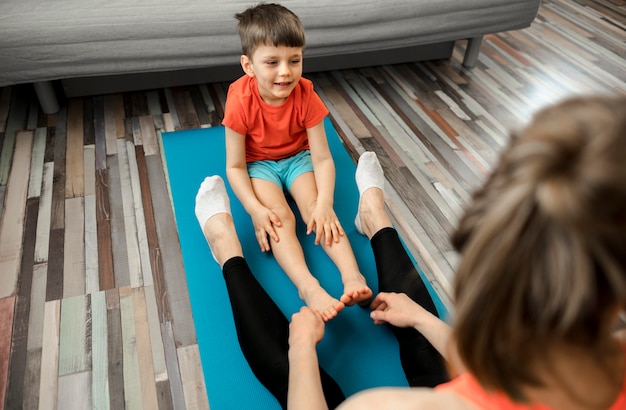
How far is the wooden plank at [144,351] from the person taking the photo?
3.70 ft

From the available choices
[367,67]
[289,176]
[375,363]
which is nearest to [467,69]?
[367,67]

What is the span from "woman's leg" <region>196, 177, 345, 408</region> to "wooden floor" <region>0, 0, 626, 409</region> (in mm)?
177

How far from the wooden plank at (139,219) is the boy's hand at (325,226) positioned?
475mm

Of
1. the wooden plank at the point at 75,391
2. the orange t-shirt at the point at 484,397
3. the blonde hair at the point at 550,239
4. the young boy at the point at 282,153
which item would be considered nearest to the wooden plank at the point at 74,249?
the wooden plank at the point at 75,391

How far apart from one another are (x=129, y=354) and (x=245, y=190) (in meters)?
0.52

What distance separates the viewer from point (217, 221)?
52.2 inches

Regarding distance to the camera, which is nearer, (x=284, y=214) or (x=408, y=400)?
(x=408, y=400)

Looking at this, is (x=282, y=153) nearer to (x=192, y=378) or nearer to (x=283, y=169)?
(x=283, y=169)

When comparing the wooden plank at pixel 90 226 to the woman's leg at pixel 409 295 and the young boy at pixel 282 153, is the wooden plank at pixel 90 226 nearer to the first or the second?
the young boy at pixel 282 153

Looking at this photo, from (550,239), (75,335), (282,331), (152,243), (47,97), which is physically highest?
(47,97)

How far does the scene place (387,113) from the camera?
2.15 metres

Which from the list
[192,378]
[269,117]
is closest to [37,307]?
[192,378]

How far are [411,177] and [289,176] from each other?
52cm

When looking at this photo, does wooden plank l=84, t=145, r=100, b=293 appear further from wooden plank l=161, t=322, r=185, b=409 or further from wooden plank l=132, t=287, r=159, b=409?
wooden plank l=161, t=322, r=185, b=409
